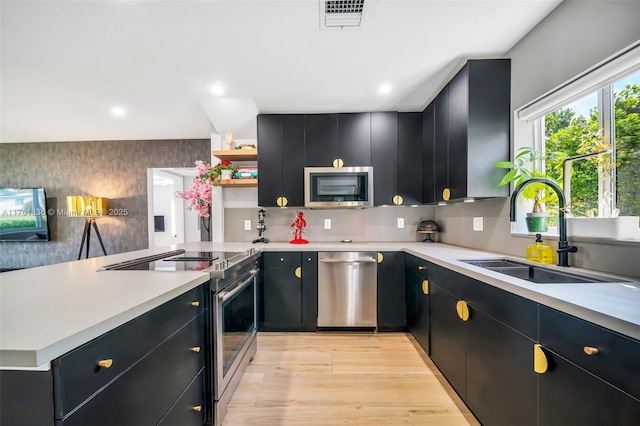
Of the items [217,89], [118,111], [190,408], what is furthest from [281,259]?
[118,111]

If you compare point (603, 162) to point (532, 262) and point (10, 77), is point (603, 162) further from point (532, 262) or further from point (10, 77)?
point (10, 77)

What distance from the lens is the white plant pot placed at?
1.15 meters

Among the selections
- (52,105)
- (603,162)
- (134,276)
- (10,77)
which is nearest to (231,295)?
(134,276)

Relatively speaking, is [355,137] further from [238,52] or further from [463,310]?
[463,310]

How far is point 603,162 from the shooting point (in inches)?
50.4

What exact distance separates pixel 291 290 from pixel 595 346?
209cm

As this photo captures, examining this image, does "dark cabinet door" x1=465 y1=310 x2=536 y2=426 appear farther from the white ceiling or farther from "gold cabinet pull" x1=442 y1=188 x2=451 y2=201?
the white ceiling

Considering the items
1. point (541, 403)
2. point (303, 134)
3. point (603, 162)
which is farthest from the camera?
point (303, 134)

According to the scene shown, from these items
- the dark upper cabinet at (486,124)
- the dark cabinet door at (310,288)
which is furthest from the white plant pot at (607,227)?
the dark cabinet door at (310,288)

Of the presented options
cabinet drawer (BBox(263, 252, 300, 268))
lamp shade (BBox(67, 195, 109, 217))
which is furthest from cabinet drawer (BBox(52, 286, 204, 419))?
lamp shade (BBox(67, 195, 109, 217))

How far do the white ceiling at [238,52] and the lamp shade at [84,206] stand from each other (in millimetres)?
1266

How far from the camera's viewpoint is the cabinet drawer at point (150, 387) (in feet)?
2.29

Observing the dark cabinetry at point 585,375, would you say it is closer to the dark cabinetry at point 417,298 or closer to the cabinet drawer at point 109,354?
the dark cabinetry at point 417,298

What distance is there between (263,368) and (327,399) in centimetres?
58
